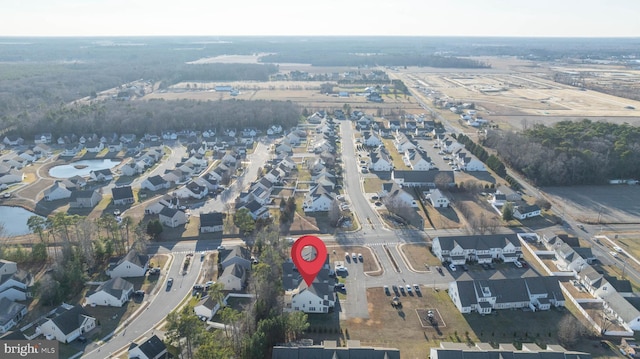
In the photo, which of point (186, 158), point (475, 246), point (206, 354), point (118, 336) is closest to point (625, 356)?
point (475, 246)

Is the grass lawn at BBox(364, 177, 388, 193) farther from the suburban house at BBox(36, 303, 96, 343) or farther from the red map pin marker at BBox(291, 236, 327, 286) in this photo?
the suburban house at BBox(36, 303, 96, 343)

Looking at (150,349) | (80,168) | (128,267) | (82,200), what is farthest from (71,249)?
(80,168)

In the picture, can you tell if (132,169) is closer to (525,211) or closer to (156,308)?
(156,308)

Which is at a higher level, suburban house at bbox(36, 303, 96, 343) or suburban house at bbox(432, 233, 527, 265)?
suburban house at bbox(432, 233, 527, 265)

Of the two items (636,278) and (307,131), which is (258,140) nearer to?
(307,131)

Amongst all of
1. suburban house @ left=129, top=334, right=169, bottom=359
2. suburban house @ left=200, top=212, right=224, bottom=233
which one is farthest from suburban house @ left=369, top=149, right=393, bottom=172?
suburban house @ left=129, top=334, right=169, bottom=359

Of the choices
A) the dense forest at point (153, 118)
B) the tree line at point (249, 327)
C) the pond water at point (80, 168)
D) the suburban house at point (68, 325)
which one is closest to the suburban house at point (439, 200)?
the tree line at point (249, 327)
